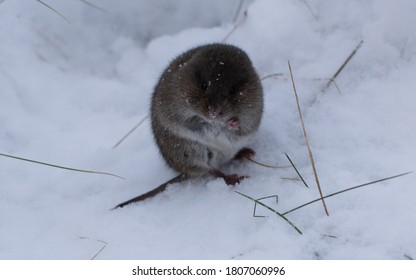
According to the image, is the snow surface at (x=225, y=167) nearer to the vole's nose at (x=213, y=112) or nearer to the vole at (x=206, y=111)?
the vole at (x=206, y=111)

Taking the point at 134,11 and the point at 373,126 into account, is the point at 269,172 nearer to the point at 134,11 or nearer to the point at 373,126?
the point at 373,126

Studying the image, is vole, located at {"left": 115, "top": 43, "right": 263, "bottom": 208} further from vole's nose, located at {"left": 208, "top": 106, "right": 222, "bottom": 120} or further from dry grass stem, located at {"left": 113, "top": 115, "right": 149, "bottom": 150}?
dry grass stem, located at {"left": 113, "top": 115, "right": 149, "bottom": 150}

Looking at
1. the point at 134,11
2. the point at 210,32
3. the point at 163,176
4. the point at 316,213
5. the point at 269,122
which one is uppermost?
the point at 134,11

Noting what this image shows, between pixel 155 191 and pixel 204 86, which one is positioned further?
A: pixel 155 191

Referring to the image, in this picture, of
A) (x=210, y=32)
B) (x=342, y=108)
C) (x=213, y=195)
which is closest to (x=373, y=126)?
(x=342, y=108)

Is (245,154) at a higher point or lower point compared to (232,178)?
higher

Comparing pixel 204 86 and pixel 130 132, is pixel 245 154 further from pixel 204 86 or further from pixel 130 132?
pixel 130 132

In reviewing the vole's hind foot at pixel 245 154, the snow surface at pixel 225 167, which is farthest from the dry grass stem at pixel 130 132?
the vole's hind foot at pixel 245 154

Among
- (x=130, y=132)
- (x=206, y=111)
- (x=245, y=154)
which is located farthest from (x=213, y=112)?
(x=130, y=132)
